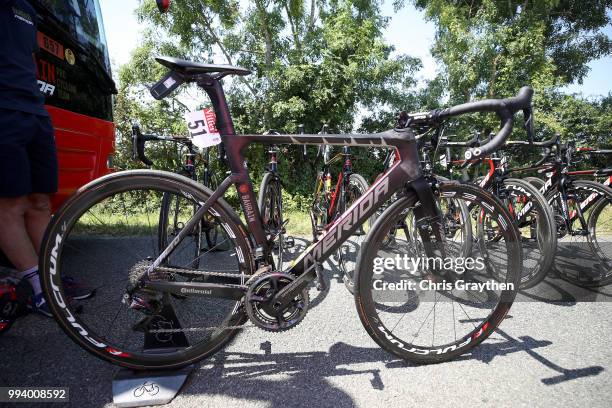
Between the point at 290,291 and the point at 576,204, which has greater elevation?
the point at 576,204

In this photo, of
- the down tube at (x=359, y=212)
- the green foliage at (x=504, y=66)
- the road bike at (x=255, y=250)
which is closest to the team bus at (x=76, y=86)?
the road bike at (x=255, y=250)

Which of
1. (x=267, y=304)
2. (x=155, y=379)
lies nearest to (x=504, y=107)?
(x=267, y=304)

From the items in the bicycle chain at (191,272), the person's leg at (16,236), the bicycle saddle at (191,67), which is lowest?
the bicycle chain at (191,272)

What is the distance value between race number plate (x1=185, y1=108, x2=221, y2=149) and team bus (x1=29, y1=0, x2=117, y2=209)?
4.24 feet

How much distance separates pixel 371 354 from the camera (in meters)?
1.96

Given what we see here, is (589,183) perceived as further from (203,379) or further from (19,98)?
(19,98)

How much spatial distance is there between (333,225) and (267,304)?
1.83 feet

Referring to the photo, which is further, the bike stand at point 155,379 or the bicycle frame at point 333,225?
the bicycle frame at point 333,225

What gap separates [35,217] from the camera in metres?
2.05

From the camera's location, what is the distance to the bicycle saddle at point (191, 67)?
1.60m

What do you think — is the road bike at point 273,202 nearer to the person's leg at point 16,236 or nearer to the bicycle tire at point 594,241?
the person's leg at point 16,236

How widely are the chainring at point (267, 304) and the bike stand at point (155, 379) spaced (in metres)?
0.47

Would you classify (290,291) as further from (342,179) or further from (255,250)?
(342,179)

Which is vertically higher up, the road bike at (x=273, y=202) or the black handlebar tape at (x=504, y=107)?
the black handlebar tape at (x=504, y=107)
